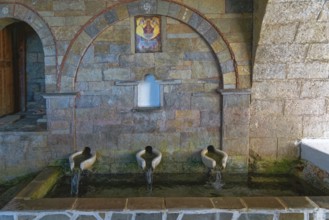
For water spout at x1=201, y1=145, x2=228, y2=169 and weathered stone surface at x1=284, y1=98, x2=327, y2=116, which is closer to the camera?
water spout at x1=201, y1=145, x2=228, y2=169

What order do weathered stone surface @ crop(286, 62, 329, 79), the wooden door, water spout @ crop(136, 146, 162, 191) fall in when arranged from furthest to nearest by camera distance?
the wooden door
weathered stone surface @ crop(286, 62, 329, 79)
water spout @ crop(136, 146, 162, 191)

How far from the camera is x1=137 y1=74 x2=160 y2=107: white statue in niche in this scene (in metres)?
4.14

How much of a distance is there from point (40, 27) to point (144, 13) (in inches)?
51.8

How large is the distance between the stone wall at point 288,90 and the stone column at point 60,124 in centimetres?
234

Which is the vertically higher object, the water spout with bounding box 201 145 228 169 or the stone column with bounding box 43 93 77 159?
the stone column with bounding box 43 93 77 159

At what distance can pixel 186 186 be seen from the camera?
3715 mm

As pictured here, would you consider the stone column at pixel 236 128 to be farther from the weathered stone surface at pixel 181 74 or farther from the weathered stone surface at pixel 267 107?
the weathered stone surface at pixel 181 74

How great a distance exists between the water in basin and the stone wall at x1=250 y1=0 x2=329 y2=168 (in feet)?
1.44

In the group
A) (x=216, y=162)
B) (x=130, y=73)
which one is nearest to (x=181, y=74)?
(x=130, y=73)

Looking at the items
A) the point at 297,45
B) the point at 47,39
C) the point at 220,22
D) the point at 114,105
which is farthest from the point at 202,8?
the point at 47,39

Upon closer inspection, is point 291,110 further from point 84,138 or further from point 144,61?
point 84,138

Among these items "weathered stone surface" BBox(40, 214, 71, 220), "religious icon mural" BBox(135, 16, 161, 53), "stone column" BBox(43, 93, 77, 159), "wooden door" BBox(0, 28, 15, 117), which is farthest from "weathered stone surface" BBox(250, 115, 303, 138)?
"wooden door" BBox(0, 28, 15, 117)

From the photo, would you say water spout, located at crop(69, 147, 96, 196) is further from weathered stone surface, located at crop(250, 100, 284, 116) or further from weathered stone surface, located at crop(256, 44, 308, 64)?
weathered stone surface, located at crop(256, 44, 308, 64)

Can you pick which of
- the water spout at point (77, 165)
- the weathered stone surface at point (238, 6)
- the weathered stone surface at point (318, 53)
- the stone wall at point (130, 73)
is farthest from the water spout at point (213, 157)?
the weathered stone surface at point (238, 6)
